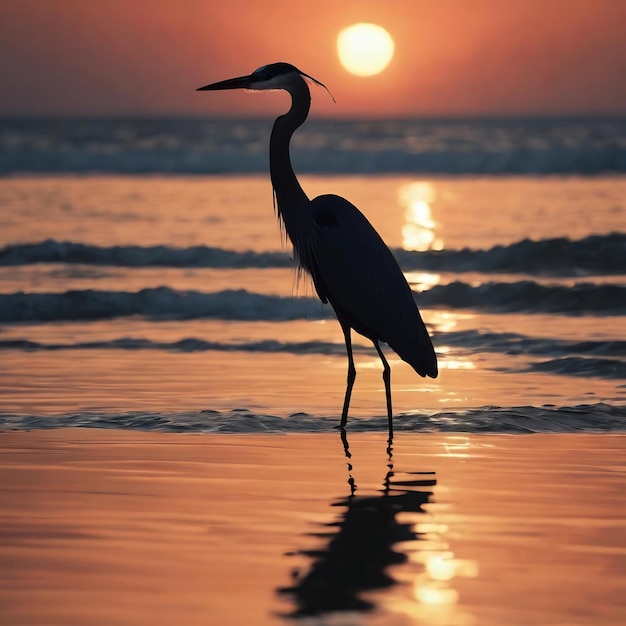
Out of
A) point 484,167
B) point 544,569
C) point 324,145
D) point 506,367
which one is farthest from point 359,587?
point 324,145

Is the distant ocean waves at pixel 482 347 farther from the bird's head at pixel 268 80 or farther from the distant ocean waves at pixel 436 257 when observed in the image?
the distant ocean waves at pixel 436 257

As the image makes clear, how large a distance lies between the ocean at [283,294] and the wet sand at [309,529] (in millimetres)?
657

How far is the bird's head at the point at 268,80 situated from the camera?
704cm

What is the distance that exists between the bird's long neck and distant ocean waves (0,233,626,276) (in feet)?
28.7

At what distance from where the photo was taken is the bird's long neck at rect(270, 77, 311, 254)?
7172mm

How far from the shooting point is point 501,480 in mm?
5453

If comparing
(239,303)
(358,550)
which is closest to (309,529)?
(358,550)

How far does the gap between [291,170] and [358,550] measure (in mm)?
3281

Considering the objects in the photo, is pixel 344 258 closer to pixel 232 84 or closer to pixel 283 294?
pixel 232 84

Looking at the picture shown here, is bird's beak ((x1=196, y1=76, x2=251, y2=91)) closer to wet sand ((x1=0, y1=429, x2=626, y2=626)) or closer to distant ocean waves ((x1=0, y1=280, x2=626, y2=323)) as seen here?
wet sand ((x1=0, y1=429, x2=626, y2=626))

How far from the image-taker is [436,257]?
17.1 m

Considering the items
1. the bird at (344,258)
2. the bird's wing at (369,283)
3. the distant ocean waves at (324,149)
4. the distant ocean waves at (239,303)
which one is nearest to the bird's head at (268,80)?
the bird at (344,258)

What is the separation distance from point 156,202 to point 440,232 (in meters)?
6.99

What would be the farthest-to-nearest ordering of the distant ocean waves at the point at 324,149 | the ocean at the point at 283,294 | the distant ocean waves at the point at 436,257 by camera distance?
1. the distant ocean waves at the point at 324,149
2. the distant ocean waves at the point at 436,257
3. the ocean at the point at 283,294
